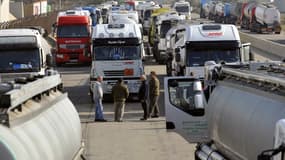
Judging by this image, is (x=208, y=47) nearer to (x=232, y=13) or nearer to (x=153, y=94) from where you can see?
(x=153, y=94)

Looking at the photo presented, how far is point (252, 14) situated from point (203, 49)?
59.1m

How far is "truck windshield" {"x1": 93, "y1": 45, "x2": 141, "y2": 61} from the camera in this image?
2906 centimetres

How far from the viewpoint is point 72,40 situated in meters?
44.8

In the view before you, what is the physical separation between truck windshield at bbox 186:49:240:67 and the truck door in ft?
35.3

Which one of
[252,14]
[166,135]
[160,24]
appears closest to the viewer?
[166,135]

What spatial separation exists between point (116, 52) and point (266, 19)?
52743 mm

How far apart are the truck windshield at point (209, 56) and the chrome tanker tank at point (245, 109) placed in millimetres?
13671

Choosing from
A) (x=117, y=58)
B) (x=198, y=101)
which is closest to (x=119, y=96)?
(x=117, y=58)

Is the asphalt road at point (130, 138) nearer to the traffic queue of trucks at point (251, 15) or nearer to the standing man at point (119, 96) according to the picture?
the standing man at point (119, 96)

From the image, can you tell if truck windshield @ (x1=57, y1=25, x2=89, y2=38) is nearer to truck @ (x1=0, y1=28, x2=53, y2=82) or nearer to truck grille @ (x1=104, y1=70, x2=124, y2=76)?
truck grille @ (x1=104, y1=70, x2=124, y2=76)

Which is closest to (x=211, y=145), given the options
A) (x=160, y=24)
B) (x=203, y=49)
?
(x=203, y=49)

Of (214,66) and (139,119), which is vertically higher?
(214,66)

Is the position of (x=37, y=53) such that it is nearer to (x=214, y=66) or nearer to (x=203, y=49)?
(x=203, y=49)

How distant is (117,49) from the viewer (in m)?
29.1
